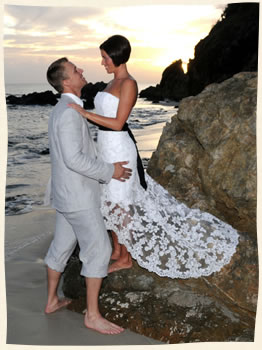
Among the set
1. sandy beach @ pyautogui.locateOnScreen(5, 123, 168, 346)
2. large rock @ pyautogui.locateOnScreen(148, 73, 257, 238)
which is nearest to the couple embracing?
sandy beach @ pyautogui.locateOnScreen(5, 123, 168, 346)

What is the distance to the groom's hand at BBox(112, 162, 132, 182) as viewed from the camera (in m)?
3.45

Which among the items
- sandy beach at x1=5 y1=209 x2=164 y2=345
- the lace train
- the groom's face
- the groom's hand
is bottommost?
sandy beach at x1=5 y1=209 x2=164 y2=345

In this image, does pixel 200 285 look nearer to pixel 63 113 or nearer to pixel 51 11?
→ pixel 63 113

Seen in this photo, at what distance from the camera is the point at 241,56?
10609mm

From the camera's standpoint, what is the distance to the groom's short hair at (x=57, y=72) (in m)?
3.25

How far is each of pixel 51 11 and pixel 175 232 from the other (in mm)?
2209

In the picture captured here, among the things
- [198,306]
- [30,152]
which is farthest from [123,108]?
[30,152]

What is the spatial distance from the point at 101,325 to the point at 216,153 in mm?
1614

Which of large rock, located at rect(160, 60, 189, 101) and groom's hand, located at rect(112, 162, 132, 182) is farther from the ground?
large rock, located at rect(160, 60, 189, 101)

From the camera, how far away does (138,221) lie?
358 centimetres

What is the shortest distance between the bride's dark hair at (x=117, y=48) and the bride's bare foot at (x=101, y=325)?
6.18ft

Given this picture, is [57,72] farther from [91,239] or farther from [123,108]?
→ [91,239]

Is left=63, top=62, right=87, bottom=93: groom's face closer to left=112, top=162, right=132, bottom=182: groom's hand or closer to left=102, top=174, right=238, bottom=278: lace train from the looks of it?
left=112, top=162, right=132, bottom=182: groom's hand

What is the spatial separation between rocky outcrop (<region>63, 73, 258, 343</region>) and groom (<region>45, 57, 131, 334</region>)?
0.35 meters
